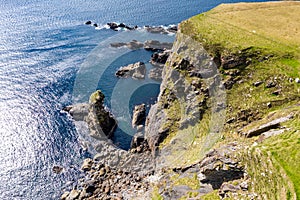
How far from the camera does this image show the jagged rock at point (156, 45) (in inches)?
4023

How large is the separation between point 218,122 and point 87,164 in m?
28.8

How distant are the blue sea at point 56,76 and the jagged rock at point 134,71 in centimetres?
260

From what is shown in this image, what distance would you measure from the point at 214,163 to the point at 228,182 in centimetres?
318

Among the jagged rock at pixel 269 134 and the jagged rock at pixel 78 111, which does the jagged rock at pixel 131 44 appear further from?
the jagged rock at pixel 269 134

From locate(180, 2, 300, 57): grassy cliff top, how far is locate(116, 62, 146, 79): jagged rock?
78.4 feet

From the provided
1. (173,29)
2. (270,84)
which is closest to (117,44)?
(173,29)

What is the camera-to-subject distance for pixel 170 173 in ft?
149

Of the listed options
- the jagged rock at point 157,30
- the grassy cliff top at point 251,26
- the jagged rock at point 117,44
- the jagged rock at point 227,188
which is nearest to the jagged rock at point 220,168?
the jagged rock at point 227,188

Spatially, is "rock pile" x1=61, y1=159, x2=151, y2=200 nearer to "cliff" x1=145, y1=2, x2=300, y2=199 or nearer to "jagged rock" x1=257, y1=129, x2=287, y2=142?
"cliff" x1=145, y1=2, x2=300, y2=199

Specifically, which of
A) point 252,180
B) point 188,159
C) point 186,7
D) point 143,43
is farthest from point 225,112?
point 186,7

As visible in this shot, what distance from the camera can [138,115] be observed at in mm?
68000

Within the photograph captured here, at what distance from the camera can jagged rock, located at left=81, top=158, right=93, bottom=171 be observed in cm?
5719

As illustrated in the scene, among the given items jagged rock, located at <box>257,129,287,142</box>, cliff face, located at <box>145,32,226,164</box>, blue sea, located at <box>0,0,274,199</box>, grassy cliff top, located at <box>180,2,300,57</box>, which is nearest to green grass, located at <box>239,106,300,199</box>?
jagged rock, located at <box>257,129,287,142</box>

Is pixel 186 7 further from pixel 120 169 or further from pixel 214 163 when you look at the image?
pixel 214 163
